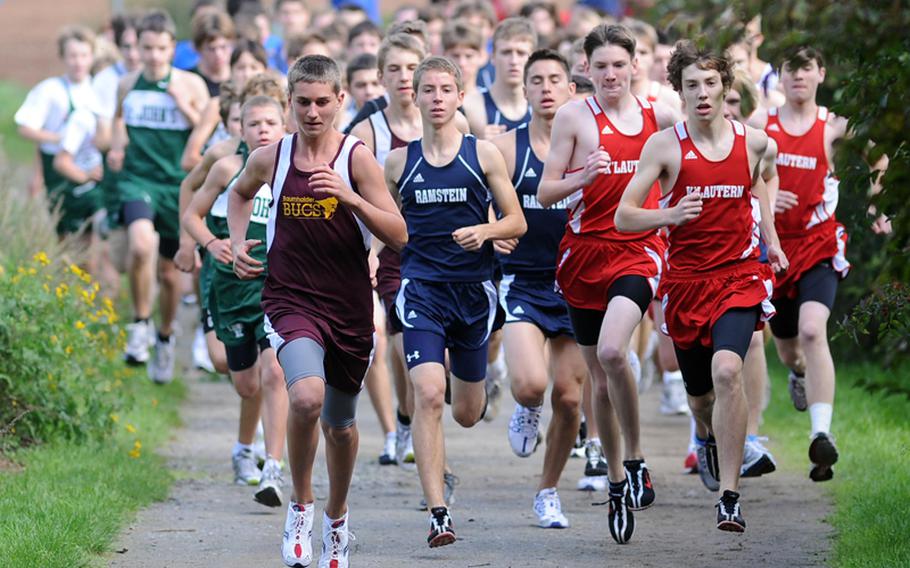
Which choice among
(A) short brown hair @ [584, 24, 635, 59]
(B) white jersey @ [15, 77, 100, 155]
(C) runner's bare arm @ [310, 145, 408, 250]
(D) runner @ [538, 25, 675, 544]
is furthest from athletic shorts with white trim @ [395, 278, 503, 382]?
(B) white jersey @ [15, 77, 100, 155]

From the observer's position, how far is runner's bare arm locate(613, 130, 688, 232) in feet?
25.5

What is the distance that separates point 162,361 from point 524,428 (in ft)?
15.8

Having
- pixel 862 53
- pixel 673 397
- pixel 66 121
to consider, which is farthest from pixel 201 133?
pixel 862 53

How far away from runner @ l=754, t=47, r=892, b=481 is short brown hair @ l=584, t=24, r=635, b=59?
1.23 metres

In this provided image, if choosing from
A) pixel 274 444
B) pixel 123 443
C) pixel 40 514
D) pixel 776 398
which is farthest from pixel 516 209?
pixel 776 398

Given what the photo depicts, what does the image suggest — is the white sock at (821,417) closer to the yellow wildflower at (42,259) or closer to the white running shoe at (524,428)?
the white running shoe at (524,428)

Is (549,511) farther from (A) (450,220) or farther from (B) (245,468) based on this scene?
(B) (245,468)

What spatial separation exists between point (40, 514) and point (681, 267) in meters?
3.19

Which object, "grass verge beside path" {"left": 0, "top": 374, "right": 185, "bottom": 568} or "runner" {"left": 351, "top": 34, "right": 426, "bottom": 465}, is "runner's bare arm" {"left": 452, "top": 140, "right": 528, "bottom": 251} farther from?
"grass verge beside path" {"left": 0, "top": 374, "right": 185, "bottom": 568}

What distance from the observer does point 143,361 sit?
1345 cm

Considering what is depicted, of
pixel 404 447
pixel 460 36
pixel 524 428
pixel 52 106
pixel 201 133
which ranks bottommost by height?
pixel 404 447

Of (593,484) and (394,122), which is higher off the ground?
(394,122)

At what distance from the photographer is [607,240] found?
28.1 feet

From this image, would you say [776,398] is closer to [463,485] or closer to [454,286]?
[463,485]
